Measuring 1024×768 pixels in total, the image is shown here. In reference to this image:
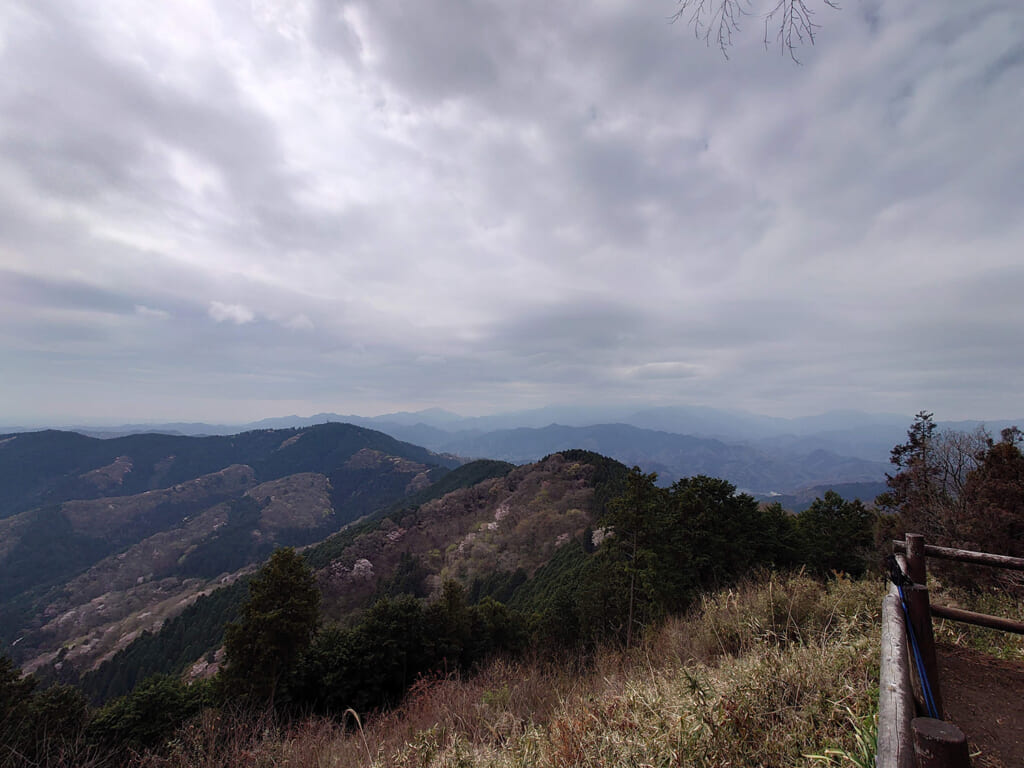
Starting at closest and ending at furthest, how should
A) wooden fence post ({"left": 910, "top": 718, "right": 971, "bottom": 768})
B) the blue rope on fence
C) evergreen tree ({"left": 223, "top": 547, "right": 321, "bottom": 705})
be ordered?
wooden fence post ({"left": 910, "top": 718, "right": 971, "bottom": 768})
the blue rope on fence
evergreen tree ({"left": 223, "top": 547, "right": 321, "bottom": 705})

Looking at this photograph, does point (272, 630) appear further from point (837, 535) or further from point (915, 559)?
point (837, 535)

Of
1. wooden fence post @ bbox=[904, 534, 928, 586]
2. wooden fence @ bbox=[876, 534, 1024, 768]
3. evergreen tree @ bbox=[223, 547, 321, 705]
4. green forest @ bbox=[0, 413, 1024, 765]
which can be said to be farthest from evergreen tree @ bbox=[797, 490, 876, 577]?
evergreen tree @ bbox=[223, 547, 321, 705]

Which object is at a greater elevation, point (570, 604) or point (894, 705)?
point (894, 705)

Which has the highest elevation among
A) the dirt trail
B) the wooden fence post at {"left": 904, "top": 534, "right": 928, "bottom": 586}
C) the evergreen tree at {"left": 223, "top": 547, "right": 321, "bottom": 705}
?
the wooden fence post at {"left": 904, "top": 534, "right": 928, "bottom": 586}

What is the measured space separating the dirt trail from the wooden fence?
470mm

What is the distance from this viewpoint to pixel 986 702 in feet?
10.6

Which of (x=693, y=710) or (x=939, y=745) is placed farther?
(x=693, y=710)

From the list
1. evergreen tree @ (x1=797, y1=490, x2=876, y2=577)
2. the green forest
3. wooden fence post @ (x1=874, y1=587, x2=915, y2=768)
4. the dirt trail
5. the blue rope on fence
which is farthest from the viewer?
evergreen tree @ (x1=797, y1=490, x2=876, y2=577)

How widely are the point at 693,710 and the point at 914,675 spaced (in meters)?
1.81

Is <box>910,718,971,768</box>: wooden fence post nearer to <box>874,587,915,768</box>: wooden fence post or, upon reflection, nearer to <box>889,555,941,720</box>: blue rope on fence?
<box>874,587,915,768</box>: wooden fence post

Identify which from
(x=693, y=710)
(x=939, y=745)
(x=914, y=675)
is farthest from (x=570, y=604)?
(x=939, y=745)

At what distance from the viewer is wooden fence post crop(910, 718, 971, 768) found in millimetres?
1341

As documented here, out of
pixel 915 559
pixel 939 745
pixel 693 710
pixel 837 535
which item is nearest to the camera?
pixel 939 745

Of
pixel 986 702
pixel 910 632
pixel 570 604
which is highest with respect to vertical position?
pixel 910 632
